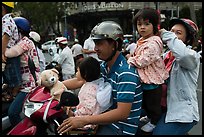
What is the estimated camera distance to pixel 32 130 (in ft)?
9.18

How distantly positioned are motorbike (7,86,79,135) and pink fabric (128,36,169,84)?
598 millimetres

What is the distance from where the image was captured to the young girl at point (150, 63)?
2818 mm

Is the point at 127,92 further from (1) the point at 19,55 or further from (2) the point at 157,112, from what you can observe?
(1) the point at 19,55

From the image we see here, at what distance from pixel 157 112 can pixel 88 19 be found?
1617 inches

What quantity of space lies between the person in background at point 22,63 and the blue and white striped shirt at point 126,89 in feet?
5.46

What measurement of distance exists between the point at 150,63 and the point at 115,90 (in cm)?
40

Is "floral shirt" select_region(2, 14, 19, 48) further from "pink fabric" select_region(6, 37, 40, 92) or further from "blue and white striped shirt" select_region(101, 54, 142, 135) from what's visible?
"blue and white striped shirt" select_region(101, 54, 142, 135)

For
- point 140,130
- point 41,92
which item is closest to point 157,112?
point 140,130

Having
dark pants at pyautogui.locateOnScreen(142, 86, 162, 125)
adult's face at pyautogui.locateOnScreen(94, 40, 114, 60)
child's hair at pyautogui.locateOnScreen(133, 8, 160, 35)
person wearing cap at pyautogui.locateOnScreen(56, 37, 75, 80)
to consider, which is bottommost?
person wearing cap at pyautogui.locateOnScreen(56, 37, 75, 80)

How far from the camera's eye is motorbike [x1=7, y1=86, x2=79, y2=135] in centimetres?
255

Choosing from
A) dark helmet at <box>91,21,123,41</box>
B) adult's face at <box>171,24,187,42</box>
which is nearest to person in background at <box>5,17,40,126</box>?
dark helmet at <box>91,21,123,41</box>

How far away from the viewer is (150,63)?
2842 millimetres

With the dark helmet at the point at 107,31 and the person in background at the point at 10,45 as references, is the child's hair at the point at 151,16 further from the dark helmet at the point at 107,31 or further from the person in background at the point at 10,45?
the person in background at the point at 10,45

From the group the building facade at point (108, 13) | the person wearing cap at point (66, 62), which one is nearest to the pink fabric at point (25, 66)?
the person wearing cap at point (66, 62)
